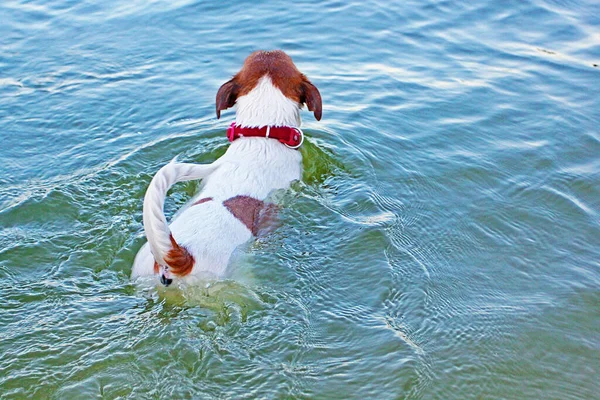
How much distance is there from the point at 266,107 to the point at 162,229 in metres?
2.04

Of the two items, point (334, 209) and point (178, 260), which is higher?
point (178, 260)

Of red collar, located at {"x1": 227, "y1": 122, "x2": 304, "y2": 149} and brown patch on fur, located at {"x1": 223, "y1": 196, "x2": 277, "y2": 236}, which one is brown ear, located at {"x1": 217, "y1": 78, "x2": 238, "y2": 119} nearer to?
red collar, located at {"x1": 227, "y1": 122, "x2": 304, "y2": 149}

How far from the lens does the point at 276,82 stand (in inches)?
232

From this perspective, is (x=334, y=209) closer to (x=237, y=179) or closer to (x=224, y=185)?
(x=237, y=179)

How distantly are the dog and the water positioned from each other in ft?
0.55

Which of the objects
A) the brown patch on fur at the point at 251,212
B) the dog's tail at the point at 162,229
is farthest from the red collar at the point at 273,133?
the dog's tail at the point at 162,229

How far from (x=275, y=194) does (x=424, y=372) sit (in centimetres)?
180

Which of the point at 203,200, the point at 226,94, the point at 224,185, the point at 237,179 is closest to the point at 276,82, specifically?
the point at 226,94

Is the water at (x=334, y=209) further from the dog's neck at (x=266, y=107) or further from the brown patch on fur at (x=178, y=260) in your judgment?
the dog's neck at (x=266, y=107)

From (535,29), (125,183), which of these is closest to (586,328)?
(125,183)

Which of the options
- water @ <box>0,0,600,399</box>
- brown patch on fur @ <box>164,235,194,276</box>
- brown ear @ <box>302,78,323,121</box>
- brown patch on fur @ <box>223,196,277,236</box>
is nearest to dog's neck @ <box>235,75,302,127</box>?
brown ear @ <box>302,78,323,121</box>

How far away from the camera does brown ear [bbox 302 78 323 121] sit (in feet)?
19.3

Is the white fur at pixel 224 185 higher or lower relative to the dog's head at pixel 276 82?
lower

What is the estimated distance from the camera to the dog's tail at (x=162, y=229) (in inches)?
161
